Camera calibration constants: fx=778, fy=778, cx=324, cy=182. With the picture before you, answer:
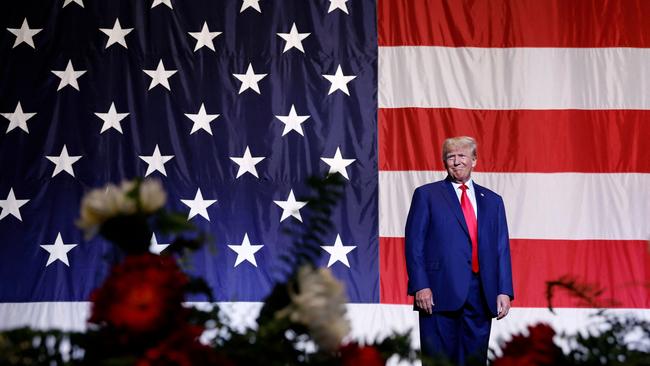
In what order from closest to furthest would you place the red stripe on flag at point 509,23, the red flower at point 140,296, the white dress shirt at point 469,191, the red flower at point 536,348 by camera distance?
the red flower at point 140,296 → the red flower at point 536,348 → the white dress shirt at point 469,191 → the red stripe on flag at point 509,23

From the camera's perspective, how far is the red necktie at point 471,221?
331 centimetres

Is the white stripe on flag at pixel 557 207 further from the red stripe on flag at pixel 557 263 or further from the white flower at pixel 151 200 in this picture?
the white flower at pixel 151 200

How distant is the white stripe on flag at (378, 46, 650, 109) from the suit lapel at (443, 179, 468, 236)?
129cm

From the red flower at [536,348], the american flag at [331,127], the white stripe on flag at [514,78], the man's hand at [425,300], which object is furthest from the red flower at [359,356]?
the white stripe on flag at [514,78]

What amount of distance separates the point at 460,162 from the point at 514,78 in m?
1.48

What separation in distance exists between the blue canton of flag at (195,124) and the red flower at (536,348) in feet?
12.7

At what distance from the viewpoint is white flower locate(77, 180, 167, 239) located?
0.55m

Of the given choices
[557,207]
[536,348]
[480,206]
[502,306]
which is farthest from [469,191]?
[536,348]

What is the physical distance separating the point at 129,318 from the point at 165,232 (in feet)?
0.21

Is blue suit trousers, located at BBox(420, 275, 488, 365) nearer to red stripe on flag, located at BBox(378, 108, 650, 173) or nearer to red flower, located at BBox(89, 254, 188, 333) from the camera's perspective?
red stripe on flag, located at BBox(378, 108, 650, 173)

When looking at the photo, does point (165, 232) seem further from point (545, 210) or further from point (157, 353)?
point (545, 210)

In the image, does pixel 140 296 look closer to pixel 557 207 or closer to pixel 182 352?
pixel 182 352

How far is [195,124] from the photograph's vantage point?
183 inches

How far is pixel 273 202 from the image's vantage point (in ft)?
15.1
